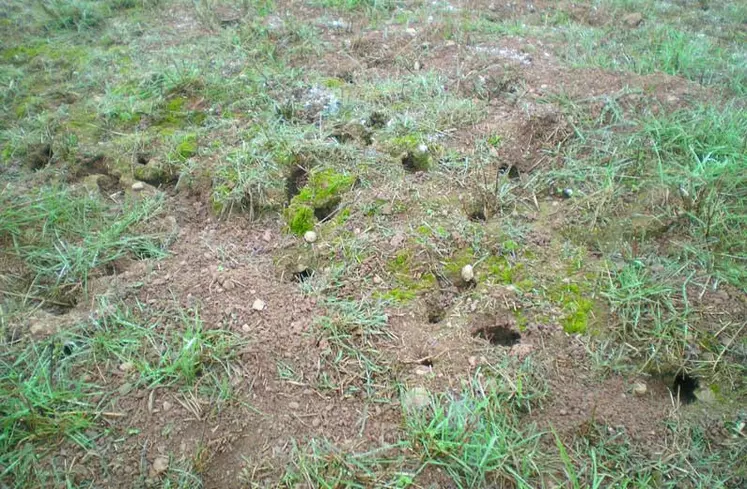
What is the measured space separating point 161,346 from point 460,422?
1.03 metres

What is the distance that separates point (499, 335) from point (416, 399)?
0.44 m

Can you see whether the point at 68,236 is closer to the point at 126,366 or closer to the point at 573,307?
the point at 126,366

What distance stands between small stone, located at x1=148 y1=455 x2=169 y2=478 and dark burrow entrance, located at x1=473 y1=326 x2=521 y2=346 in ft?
3.59

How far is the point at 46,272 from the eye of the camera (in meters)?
2.21

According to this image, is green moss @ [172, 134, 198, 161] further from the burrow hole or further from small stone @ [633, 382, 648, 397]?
small stone @ [633, 382, 648, 397]

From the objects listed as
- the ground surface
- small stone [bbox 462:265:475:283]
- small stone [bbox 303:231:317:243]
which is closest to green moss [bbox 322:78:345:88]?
the ground surface

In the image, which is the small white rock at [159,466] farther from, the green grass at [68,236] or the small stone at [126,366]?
the green grass at [68,236]

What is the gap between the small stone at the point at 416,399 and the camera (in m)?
1.77

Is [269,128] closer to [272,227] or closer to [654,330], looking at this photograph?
[272,227]

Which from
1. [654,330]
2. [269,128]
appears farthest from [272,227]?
[654,330]

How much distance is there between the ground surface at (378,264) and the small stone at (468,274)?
0.06 ft

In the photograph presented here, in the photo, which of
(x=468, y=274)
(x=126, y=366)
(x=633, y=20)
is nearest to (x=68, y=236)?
(x=126, y=366)

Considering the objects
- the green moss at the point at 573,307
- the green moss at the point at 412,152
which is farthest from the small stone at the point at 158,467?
the green moss at the point at 412,152

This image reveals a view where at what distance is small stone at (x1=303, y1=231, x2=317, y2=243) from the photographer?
2.31 meters
